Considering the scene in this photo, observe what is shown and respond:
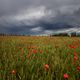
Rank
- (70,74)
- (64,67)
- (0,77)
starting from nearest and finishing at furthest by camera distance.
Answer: (0,77) < (70,74) < (64,67)

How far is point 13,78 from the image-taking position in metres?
3.16

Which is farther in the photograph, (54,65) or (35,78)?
(54,65)

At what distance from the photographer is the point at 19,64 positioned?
4051mm

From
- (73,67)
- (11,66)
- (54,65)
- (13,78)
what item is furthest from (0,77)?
(73,67)

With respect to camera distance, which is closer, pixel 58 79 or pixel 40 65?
pixel 58 79

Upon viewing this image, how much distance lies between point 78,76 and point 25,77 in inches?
43.5

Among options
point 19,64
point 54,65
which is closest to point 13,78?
point 19,64

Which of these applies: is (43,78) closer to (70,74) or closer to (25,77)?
(25,77)

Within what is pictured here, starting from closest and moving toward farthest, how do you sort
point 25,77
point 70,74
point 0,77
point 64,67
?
point 0,77
point 25,77
point 70,74
point 64,67

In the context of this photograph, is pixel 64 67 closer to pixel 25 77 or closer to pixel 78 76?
pixel 78 76

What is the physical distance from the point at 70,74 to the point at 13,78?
121 centimetres

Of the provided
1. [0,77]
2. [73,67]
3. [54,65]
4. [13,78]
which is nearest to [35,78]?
[13,78]

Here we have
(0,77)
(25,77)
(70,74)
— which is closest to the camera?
(0,77)

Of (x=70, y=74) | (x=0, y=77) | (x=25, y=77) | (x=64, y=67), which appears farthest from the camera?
(x=64, y=67)
